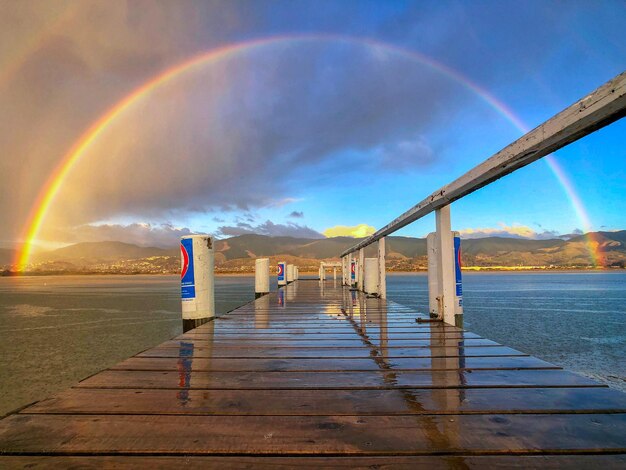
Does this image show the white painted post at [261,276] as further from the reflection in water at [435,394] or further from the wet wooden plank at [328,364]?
the wet wooden plank at [328,364]

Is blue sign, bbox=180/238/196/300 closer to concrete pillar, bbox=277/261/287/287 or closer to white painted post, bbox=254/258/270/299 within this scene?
white painted post, bbox=254/258/270/299

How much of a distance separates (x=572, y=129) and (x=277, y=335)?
131 inches

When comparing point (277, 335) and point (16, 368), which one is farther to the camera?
point (16, 368)

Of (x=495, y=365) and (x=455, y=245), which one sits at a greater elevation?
(x=455, y=245)

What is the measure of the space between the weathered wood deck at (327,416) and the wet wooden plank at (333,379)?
1cm

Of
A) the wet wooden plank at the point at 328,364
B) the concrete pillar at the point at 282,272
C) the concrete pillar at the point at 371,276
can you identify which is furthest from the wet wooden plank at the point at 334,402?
the concrete pillar at the point at 282,272

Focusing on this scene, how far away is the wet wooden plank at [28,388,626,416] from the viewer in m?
1.83

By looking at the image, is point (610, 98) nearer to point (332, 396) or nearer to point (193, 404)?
point (332, 396)

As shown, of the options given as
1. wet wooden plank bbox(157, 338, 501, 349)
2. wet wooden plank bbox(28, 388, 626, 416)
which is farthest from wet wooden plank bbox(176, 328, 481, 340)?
wet wooden plank bbox(28, 388, 626, 416)

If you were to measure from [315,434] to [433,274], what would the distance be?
12.5 feet

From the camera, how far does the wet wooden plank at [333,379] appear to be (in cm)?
226

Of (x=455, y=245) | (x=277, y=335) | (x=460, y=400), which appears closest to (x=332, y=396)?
(x=460, y=400)

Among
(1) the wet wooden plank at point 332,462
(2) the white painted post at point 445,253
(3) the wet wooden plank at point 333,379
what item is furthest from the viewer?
(2) the white painted post at point 445,253

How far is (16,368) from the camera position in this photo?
28.5ft
